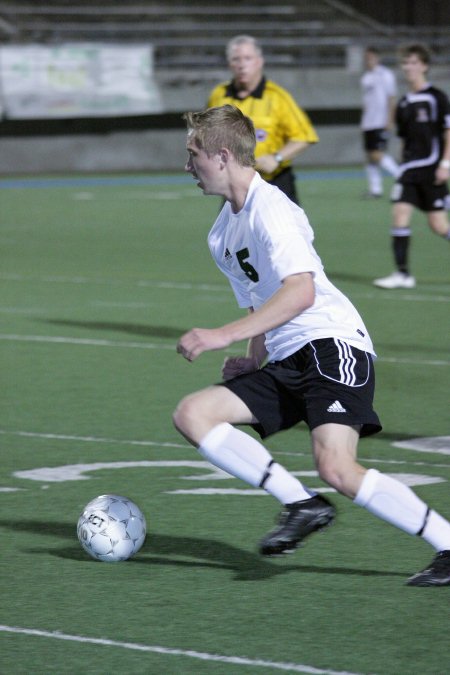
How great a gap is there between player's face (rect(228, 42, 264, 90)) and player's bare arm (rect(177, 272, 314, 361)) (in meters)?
6.21

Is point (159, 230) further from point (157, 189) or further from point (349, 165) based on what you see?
point (349, 165)

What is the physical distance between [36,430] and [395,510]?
3.54m

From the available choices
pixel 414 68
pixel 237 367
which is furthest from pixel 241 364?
pixel 414 68

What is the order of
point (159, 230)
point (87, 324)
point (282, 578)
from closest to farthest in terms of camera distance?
point (282, 578) → point (87, 324) → point (159, 230)

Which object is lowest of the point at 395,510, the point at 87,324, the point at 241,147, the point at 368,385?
the point at 87,324

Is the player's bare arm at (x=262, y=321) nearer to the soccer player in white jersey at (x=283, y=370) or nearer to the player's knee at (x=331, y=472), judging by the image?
the soccer player in white jersey at (x=283, y=370)

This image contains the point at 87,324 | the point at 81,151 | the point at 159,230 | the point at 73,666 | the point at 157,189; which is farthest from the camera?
the point at 81,151

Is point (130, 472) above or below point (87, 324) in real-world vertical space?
above

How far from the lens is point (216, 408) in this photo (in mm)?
A: 5031

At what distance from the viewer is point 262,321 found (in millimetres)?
4707

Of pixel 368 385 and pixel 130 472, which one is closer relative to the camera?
pixel 368 385

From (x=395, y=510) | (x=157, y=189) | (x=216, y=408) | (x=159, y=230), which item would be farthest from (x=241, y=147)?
(x=157, y=189)

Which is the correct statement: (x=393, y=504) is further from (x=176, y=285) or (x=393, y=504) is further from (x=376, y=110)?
(x=376, y=110)

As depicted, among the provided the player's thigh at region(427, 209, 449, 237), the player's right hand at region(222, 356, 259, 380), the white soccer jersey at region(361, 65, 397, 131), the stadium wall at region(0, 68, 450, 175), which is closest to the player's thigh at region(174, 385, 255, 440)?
the player's right hand at region(222, 356, 259, 380)
